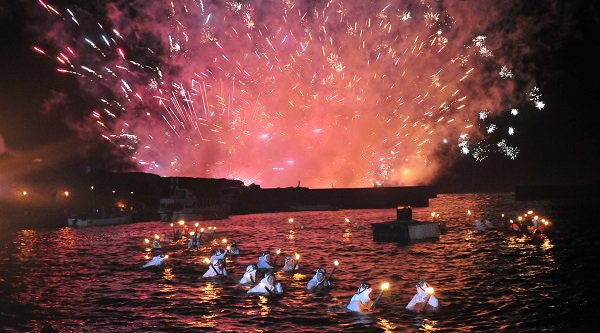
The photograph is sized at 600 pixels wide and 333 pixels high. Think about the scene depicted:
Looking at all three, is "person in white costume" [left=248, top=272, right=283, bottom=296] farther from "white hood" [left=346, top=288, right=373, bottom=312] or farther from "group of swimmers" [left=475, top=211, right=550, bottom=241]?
"group of swimmers" [left=475, top=211, right=550, bottom=241]

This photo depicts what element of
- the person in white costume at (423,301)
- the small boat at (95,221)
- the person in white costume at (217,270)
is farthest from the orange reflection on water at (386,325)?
the small boat at (95,221)

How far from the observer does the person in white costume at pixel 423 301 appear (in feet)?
58.5

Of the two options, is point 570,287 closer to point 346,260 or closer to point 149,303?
point 346,260

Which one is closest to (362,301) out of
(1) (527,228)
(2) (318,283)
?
(2) (318,283)

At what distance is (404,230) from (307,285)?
54.1ft

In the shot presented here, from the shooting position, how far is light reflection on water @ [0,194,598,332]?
17234 millimetres

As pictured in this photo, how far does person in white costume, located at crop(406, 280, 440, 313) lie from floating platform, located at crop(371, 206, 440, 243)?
1935 cm

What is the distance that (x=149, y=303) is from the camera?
68.1ft

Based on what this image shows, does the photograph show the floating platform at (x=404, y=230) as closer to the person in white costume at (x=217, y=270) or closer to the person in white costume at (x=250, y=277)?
the person in white costume at (x=217, y=270)

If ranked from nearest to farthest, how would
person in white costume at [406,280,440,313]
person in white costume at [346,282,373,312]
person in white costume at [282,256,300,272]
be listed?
person in white costume at [406,280,440,313]
person in white costume at [346,282,373,312]
person in white costume at [282,256,300,272]

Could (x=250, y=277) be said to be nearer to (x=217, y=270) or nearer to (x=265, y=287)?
(x=265, y=287)

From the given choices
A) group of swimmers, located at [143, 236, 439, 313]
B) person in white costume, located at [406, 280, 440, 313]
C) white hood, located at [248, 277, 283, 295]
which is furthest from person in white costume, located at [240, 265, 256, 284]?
person in white costume, located at [406, 280, 440, 313]

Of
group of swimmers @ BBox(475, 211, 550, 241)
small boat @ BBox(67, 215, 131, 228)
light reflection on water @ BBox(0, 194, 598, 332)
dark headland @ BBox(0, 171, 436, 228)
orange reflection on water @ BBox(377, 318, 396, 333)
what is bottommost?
orange reflection on water @ BBox(377, 318, 396, 333)

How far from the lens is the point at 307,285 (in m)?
22.6
